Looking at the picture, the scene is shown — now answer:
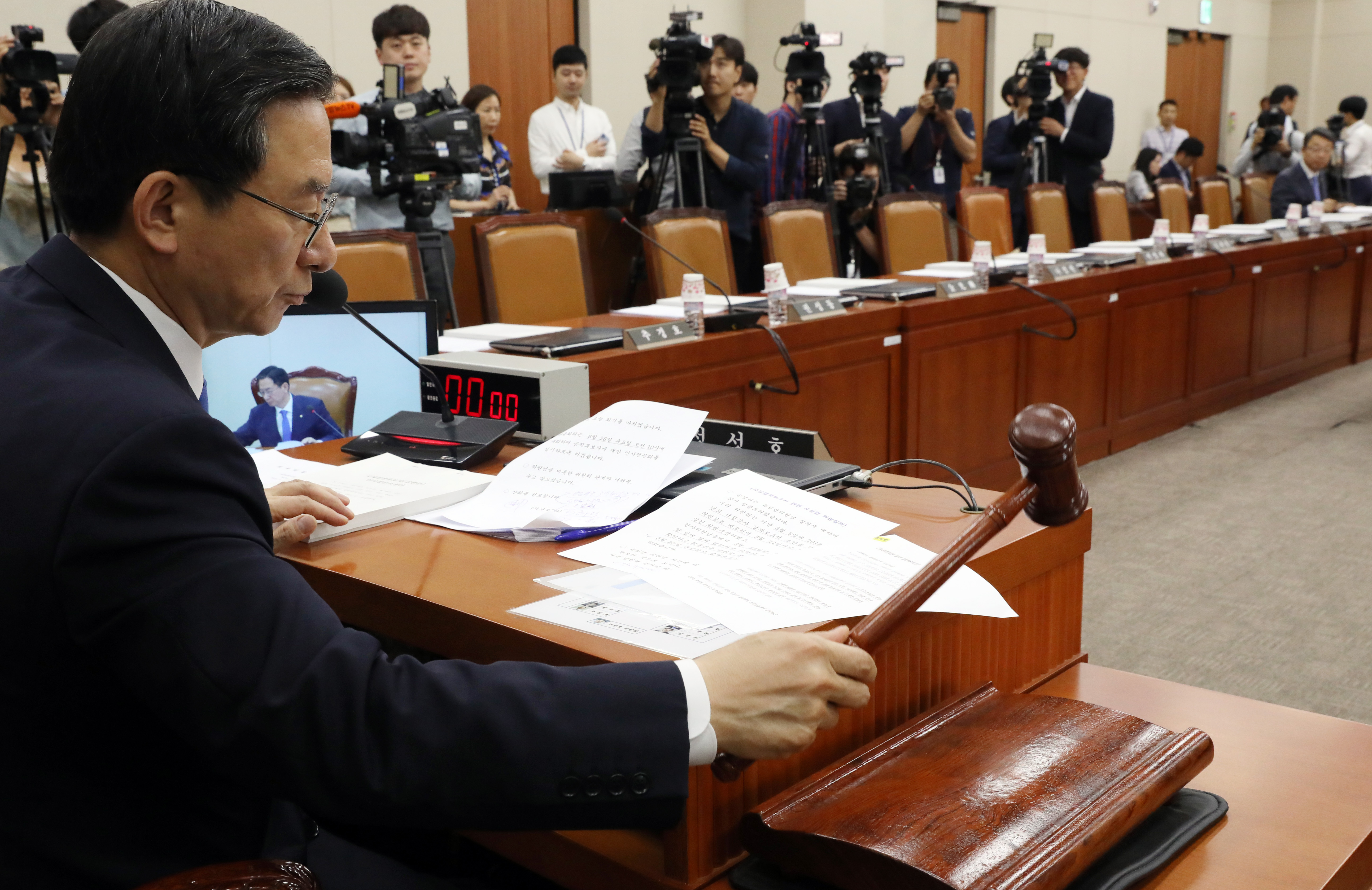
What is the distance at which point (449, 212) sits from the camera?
423cm

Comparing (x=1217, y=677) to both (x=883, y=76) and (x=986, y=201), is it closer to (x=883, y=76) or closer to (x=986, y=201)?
(x=986, y=201)

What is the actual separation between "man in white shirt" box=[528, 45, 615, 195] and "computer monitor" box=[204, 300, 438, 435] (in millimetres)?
3822

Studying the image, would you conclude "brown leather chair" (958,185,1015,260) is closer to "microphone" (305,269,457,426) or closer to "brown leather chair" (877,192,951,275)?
"brown leather chair" (877,192,951,275)

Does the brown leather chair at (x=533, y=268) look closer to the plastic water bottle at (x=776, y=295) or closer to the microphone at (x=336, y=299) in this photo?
the plastic water bottle at (x=776, y=295)

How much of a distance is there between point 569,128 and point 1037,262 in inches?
112

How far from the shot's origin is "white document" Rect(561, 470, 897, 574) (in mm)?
1047

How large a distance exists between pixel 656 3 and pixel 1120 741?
6903 mm

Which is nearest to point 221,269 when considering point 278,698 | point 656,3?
point 278,698

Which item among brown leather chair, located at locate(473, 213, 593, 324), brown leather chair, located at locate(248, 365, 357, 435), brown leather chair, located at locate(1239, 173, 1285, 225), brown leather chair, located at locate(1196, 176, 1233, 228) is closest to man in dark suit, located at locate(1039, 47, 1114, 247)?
brown leather chair, located at locate(1196, 176, 1233, 228)

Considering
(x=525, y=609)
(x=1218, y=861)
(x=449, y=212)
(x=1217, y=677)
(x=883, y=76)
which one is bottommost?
(x=1217, y=677)

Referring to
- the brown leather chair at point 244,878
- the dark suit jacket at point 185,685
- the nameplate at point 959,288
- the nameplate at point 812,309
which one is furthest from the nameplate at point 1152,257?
the brown leather chair at point 244,878

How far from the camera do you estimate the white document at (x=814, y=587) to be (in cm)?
90

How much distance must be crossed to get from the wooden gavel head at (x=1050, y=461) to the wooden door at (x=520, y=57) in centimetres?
600

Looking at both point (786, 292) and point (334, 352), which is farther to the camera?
point (786, 292)
